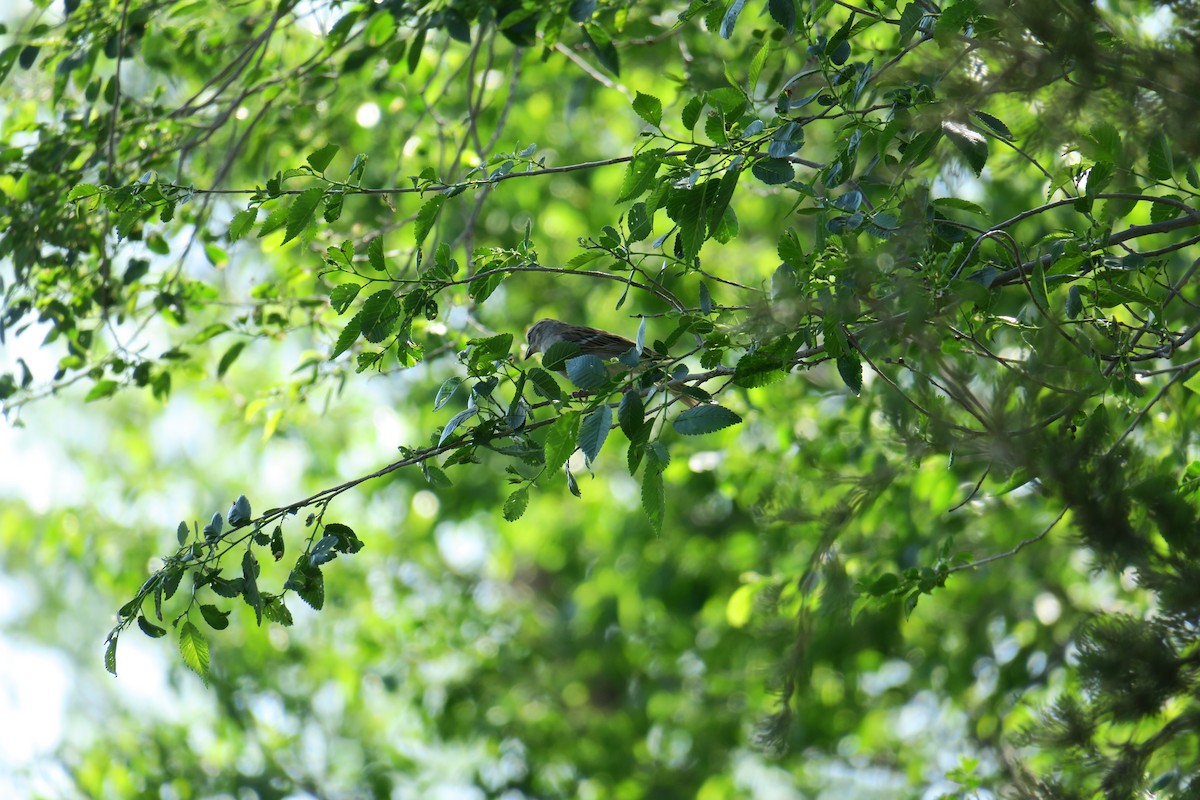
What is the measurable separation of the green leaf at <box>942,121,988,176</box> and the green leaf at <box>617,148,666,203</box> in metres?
0.83

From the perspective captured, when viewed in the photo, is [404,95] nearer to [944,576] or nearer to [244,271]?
→ [944,576]

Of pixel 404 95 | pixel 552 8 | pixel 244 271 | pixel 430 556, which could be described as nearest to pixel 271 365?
pixel 244 271

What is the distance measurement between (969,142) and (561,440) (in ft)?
4.73

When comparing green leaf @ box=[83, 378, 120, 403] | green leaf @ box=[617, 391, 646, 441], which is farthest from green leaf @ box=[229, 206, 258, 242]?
green leaf @ box=[83, 378, 120, 403]

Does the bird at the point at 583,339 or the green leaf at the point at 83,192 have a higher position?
the green leaf at the point at 83,192

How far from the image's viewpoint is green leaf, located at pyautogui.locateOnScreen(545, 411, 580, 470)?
301cm

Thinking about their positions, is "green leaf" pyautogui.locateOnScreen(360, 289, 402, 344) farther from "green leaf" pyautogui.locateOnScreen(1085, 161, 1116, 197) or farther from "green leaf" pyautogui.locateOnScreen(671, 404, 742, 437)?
"green leaf" pyautogui.locateOnScreen(1085, 161, 1116, 197)

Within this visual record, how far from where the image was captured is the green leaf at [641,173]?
11.0 feet

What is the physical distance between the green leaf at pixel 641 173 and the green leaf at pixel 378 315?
75cm

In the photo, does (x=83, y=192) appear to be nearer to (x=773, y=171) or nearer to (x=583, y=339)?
(x=773, y=171)

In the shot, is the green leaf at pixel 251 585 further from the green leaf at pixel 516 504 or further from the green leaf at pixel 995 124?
the green leaf at pixel 995 124

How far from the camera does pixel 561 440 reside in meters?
3.02

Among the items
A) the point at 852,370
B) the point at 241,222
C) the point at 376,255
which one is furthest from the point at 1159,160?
the point at 241,222

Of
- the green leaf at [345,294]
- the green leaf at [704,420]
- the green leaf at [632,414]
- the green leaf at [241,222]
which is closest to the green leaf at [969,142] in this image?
the green leaf at [704,420]
